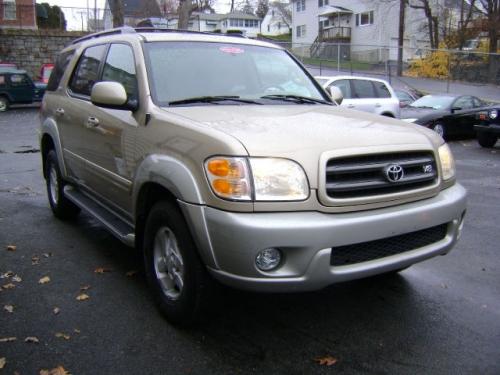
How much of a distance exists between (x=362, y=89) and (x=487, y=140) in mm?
3230

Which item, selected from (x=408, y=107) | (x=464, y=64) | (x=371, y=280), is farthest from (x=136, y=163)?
(x=464, y=64)

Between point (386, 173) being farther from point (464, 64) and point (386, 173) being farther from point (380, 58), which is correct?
point (380, 58)

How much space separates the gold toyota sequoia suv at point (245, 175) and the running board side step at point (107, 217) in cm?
2

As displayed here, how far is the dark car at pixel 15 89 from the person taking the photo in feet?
73.5

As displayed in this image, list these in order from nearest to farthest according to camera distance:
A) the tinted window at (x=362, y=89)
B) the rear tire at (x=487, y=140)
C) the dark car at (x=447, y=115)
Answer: the rear tire at (x=487, y=140) < the tinted window at (x=362, y=89) < the dark car at (x=447, y=115)

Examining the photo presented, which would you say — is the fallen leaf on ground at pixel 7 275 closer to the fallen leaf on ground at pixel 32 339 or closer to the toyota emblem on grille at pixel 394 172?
the fallen leaf on ground at pixel 32 339

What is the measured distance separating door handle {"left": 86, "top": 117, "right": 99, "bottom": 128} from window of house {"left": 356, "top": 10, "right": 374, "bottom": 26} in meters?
47.4

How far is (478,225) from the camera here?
19.9 feet

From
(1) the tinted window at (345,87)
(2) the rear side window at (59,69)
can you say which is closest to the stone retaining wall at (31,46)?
(1) the tinted window at (345,87)

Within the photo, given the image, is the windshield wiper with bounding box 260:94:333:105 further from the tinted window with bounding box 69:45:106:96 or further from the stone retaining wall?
the stone retaining wall

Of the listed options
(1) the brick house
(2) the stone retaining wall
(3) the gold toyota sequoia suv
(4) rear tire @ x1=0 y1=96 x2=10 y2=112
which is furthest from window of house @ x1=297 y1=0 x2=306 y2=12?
(3) the gold toyota sequoia suv

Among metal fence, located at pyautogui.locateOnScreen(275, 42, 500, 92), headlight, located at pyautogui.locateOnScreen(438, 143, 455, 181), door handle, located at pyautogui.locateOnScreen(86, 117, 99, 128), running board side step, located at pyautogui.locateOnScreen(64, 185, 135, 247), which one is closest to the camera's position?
headlight, located at pyautogui.locateOnScreen(438, 143, 455, 181)

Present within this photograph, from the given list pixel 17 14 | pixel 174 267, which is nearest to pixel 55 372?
pixel 174 267

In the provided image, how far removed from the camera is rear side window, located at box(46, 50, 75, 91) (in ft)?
19.0
